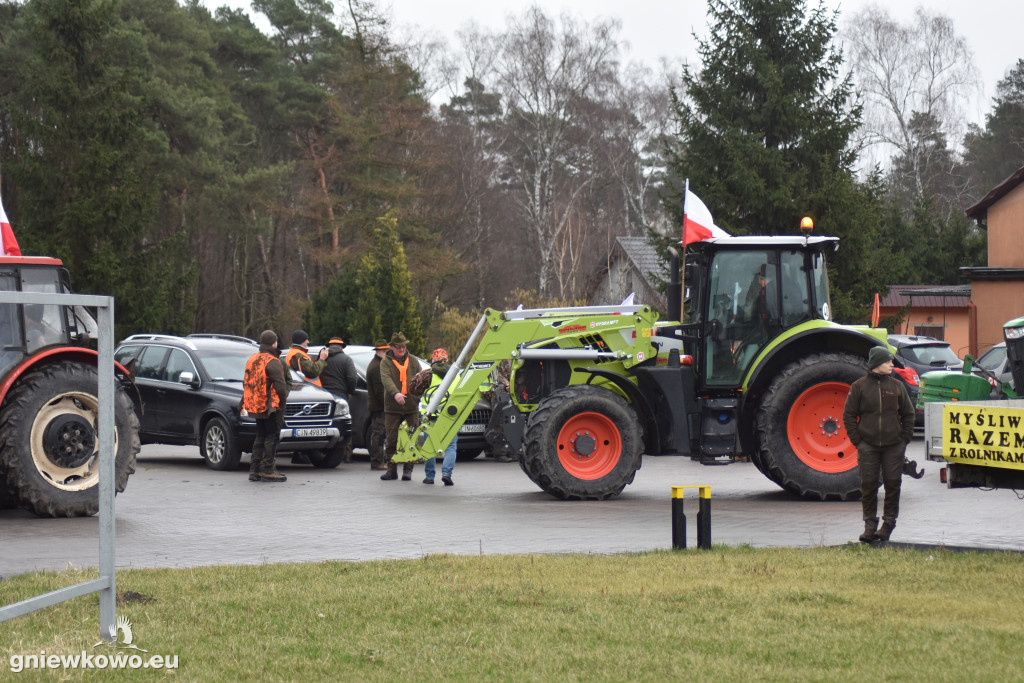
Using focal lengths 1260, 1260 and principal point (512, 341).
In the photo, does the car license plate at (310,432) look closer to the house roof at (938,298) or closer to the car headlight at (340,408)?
the car headlight at (340,408)

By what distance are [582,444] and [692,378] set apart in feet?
4.87

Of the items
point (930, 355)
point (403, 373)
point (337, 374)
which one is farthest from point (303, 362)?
point (930, 355)

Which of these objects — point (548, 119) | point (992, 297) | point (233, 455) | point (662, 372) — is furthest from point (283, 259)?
point (662, 372)

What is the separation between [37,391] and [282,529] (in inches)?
109

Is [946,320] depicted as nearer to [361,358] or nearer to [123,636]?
[361,358]

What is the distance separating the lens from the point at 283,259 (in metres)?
58.8

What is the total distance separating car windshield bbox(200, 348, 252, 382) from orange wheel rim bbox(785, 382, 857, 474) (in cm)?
844

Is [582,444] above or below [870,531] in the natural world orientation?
above

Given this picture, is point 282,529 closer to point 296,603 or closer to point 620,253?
point 296,603

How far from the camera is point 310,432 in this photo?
1789 centimetres

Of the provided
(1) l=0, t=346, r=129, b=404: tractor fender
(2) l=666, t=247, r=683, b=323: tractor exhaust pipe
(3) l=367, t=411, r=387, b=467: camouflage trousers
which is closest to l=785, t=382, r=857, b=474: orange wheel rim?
(2) l=666, t=247, r=683, b=323: tractor exhaust pipe

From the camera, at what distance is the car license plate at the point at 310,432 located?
17.8 meters

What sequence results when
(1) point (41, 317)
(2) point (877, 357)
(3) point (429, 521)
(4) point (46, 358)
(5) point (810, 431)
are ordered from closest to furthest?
(2) point (877, 357) → (3) point (429, 521) → (4) point (46, 358) → (1) point (41, 317) → (5) point (810, 431)

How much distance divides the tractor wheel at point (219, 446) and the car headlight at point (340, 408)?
4.77 feet
